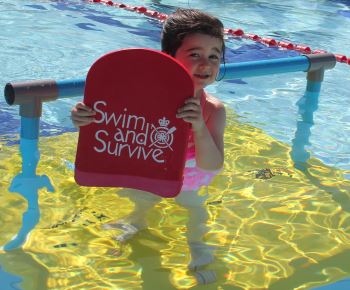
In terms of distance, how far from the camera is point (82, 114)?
2342 mm

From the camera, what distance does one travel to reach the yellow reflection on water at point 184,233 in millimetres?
2393

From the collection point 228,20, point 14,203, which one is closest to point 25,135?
point 14,203

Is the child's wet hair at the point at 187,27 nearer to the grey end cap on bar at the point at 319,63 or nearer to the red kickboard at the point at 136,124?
the red kickboard at the point at 136,124

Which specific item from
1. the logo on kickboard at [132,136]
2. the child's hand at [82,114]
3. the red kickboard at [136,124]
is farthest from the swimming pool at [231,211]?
the child's hand at [82,114]

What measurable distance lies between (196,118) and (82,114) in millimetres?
418

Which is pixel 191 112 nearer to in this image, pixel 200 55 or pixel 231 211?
pixel 200 55

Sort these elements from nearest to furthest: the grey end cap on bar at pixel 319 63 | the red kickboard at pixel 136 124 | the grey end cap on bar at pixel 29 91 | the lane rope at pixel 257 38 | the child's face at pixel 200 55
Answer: the red kickboard at pixel 136 124
the child's face at pixel 200 55
the grey end cap on bar at pixel 29 91
the grey end cap on bar at pixel 319 63
the lane rope at pixel 257 38

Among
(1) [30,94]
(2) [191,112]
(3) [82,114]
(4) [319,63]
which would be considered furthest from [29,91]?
(4) [319,63]

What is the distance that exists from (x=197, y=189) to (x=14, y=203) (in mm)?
835

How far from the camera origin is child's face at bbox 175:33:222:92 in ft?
8.25

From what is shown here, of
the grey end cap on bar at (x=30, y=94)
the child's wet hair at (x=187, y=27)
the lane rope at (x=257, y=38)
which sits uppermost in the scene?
the child's wet hair at (x=187, y=27)

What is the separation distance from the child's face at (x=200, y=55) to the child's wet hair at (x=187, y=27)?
0.02 meters

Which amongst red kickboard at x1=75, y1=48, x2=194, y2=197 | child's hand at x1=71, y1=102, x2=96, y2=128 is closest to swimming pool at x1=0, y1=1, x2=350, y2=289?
red kickboard at x1=75, y1=48, x2=194, y2=197

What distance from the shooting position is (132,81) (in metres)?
2.35
